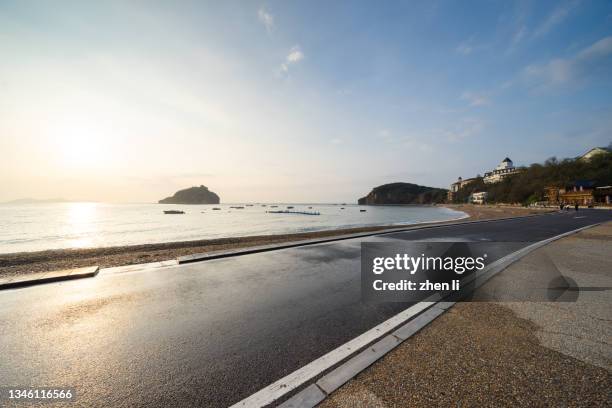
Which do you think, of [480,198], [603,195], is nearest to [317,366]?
[603,195]

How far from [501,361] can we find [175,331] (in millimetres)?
4696

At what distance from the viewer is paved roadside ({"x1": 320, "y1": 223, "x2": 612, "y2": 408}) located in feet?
7.58

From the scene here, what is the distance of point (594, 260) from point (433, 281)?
20.9 ft

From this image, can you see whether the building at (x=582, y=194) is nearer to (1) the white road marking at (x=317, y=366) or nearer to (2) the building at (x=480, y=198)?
(2) the building at (x=480, y=198)

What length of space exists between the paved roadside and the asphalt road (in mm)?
849

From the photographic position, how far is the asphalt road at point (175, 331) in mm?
2654

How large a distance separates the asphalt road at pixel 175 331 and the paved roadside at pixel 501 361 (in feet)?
2.79

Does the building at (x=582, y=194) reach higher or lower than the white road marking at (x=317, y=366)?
higher

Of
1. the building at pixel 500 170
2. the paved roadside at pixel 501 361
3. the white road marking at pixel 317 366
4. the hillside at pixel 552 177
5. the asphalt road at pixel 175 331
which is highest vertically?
the building at pixel 500 170

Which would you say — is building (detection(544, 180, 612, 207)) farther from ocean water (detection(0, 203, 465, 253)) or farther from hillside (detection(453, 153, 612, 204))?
ocean water (detection(0, 203, 465, 253))

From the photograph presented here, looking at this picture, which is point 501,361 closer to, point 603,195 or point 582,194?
point 582,194

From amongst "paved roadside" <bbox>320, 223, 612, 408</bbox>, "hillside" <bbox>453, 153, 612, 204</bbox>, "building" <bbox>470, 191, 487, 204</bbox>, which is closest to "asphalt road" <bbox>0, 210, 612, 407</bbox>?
"paved roadside" <bbox>320, 223, 612, 408</bbox>

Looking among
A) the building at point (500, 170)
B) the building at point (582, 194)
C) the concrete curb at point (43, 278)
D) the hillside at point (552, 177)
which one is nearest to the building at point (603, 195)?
the building at point (582, 194)

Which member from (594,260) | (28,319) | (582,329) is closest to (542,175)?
(594,260)
